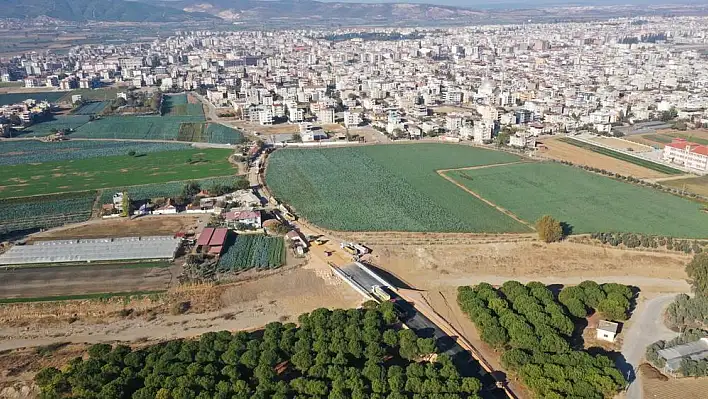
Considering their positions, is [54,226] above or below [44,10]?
below

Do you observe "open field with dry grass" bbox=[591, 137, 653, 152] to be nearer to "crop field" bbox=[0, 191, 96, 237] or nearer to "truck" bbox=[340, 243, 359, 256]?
"truck" bbox=[340, 243, 359, 256]

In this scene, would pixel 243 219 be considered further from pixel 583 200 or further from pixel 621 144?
pixel 621 144

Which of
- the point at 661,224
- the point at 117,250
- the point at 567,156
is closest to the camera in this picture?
the point at 117,250

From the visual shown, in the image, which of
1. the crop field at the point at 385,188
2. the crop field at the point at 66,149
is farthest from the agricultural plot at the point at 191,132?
the crop field at the point at 385,188

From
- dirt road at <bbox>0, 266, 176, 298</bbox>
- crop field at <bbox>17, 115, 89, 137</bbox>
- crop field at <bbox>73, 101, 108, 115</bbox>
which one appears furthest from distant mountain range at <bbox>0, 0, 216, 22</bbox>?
dirt road at <bbox>0, 266, 176, 298</bbox>

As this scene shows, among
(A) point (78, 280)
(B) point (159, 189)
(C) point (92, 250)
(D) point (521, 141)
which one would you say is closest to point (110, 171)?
(B) point (159, 189)

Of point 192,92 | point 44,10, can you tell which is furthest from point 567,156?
point 44,10

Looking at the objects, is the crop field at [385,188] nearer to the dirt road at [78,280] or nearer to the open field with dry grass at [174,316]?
the open field with dry grass at [174,316]

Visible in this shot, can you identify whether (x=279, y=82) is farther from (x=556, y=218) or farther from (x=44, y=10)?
(x=44, y=10)
